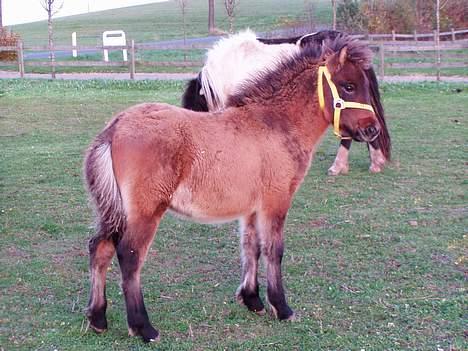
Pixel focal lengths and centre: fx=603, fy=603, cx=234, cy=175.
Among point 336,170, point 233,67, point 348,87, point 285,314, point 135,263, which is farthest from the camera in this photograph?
point 336,170

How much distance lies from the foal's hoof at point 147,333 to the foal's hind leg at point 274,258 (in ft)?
3.11

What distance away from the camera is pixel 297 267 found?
5652 mm

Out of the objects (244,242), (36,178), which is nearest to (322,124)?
(244,242)

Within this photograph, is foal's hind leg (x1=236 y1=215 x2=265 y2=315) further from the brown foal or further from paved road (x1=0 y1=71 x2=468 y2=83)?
paved road (x1=0 y1=71 x2=468 y2=83)

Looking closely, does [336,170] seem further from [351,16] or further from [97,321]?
[351,16]

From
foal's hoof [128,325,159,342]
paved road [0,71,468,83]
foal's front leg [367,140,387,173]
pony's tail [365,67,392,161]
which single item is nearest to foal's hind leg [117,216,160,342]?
foal's hoof [128,325,159,342]

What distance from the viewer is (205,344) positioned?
423 cm

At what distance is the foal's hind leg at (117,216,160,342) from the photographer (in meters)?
4.13

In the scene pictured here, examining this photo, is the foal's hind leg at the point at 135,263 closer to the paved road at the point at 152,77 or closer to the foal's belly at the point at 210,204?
the foal's belly at the point at 210,204

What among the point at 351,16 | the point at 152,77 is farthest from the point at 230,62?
the point at 351,16

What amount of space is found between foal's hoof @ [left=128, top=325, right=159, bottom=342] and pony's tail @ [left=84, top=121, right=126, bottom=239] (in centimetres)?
67

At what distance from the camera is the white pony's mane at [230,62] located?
6.70 metres

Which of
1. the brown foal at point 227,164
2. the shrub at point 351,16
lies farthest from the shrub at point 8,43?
the brown foal at point 227,164

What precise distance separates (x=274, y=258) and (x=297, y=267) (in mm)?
1094
